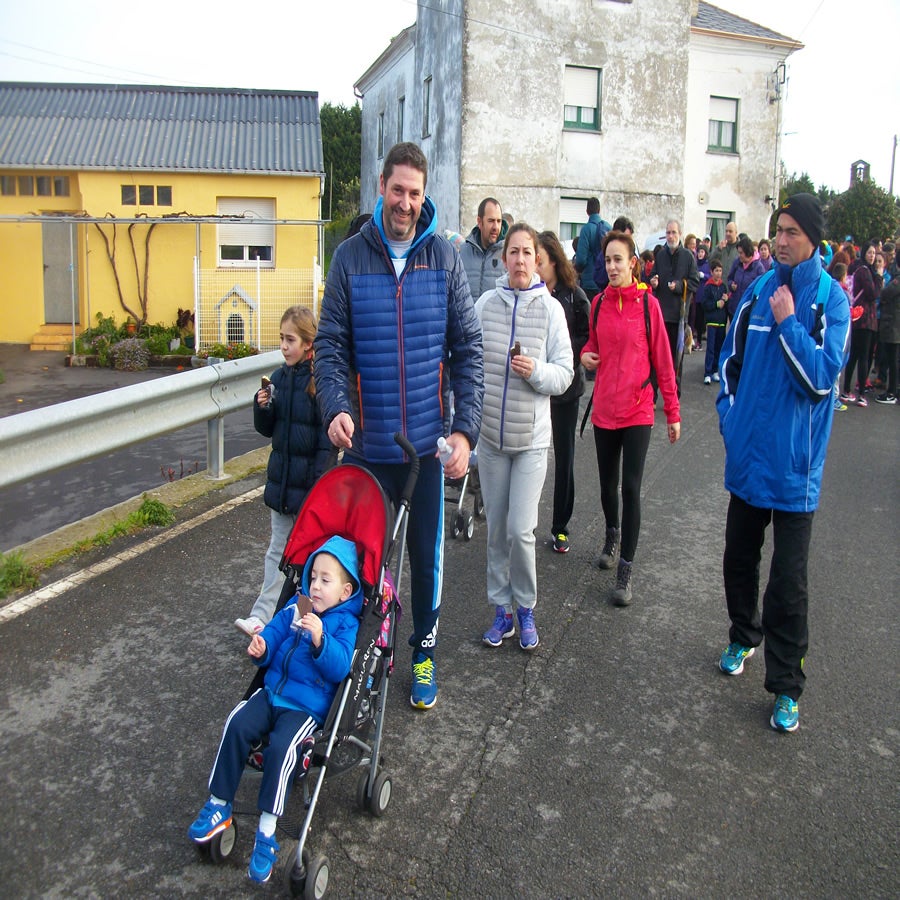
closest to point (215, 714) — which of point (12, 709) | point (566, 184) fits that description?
point (12, 709)

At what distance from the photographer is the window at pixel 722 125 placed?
30641 mm

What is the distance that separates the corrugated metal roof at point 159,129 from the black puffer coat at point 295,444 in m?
18.7

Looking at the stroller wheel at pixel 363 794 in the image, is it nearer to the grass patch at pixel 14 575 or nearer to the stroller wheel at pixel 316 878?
the stroller wheel at pixel 316 878

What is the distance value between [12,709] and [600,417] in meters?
3.62

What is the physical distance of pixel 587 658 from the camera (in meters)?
4.81

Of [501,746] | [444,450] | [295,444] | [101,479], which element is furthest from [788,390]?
[101,479]

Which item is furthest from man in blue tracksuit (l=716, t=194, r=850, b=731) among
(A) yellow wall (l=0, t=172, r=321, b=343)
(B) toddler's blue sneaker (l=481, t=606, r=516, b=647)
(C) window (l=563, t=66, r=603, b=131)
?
(C) window (l=563, t=66, r=603, b=131)

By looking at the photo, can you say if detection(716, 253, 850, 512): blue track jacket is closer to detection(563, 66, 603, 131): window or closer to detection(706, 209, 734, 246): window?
detection(563, 66, 603, 131): window

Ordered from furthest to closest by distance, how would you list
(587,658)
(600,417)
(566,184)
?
1. (566,184)
2. (600,417)
3. (587,658)

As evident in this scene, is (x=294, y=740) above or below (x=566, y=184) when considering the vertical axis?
below

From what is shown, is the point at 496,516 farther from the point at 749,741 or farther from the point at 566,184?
the point at 566,184

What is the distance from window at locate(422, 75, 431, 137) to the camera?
28.8 m

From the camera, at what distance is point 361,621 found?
348cm

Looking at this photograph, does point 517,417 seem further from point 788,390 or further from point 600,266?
point 600,266
